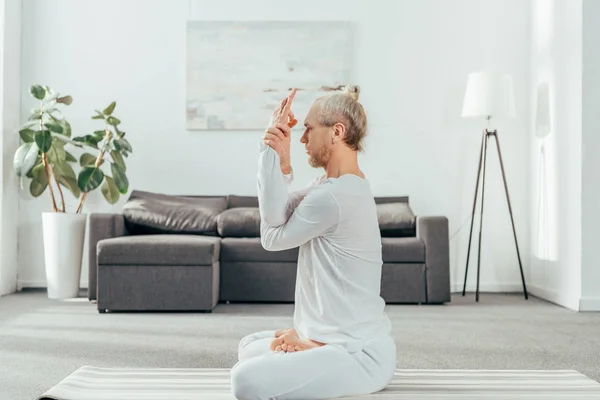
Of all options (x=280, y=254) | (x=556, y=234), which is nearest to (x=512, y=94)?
(x=556, y=234)

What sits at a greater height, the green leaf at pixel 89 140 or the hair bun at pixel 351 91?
the green leaf at pixel 89 140

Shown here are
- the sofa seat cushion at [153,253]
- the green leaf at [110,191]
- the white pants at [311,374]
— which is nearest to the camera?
the white pants at [311,374]

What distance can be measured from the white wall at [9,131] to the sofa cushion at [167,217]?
1068mm

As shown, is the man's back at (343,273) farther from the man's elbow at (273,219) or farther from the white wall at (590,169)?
the white wall at (590,169)

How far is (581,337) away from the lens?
3.90 metres

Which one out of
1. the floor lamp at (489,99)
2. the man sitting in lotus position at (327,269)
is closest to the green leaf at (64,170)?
the floor lamp at (489,99)

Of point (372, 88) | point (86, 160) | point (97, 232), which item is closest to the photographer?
point (97, 232)

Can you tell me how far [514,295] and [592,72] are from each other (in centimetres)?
190

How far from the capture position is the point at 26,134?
5617mm

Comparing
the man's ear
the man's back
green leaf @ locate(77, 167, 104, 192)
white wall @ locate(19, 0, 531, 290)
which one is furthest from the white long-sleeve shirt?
white wall @ locate(19, 0, 531, 290)

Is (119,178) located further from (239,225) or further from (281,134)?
(281,134)

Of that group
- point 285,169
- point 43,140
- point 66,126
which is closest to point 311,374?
point 285,169

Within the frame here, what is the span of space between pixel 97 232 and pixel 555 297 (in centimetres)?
324

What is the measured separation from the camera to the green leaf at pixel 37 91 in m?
5.50
